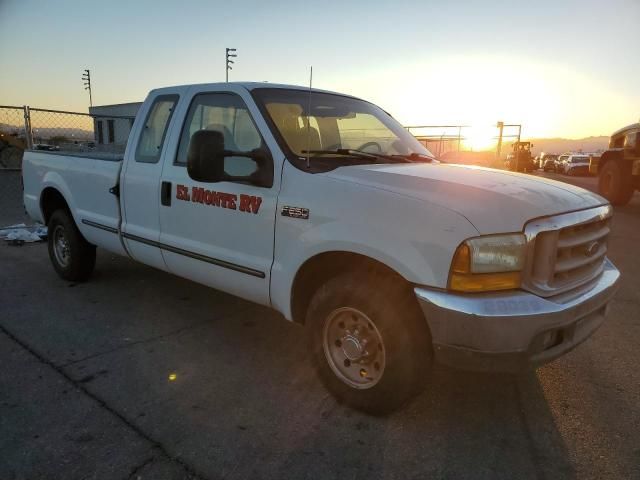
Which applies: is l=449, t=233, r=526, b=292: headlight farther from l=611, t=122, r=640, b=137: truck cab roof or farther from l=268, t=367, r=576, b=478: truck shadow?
l=611, t=122, r=640, b=137: truck cab roof

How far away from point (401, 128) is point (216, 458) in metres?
2.90

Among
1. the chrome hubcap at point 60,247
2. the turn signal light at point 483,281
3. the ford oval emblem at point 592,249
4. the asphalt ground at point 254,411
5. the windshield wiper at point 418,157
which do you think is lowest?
the asphalt ground at point 254,411

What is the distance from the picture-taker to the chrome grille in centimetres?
233

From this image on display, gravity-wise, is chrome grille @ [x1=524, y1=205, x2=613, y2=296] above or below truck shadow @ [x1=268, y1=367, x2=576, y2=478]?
above

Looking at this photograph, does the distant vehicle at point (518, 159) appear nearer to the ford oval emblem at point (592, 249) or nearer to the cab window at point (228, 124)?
the ford oval emblem at point (592, 249)

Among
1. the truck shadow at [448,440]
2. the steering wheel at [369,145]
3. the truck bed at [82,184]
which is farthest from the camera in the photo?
the truck bed at [82,184]

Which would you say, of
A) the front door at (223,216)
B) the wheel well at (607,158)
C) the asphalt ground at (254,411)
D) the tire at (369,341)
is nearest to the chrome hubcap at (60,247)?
the asphalt ground at (254,411)

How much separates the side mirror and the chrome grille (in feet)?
5.06

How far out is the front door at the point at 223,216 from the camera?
306 cm

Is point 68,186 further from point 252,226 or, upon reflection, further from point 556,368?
point 556,368

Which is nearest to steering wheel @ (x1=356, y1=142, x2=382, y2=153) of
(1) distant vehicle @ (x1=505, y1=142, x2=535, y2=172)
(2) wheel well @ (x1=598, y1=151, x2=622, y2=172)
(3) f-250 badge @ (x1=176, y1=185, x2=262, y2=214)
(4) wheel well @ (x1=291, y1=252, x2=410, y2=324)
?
(3) f-250 badge @ (x1=176, y1=185, x2=262, y2=214)

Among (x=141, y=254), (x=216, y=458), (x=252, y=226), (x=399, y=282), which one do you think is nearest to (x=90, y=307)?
(x=141, y=254)

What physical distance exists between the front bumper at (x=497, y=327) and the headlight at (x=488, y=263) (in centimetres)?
5

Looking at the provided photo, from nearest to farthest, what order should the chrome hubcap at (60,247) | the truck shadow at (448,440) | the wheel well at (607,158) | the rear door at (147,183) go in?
the truck shadow at (448,440)
the rear door at (147,183)
the chrome hubcap at (60,247)
the wheel well at (607,158)
